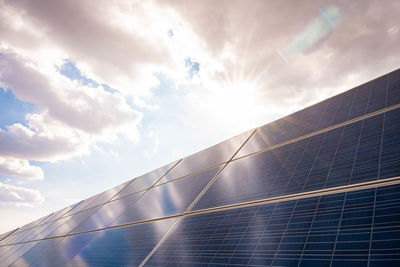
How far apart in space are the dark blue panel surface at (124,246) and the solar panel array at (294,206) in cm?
4

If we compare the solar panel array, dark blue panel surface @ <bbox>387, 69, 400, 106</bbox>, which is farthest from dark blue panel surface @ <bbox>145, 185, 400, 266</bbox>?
dark blue panel surface @ <bbox>387, 69, 400, 106</bbox>

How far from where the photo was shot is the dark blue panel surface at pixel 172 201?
6.99 metres

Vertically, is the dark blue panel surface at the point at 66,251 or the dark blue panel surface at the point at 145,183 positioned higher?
the dark blue panel surface at the point at 145,183

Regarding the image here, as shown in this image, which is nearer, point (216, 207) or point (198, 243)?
point (198, 243)

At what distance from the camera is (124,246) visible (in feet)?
19.9

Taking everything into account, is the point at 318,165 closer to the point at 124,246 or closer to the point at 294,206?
the point at 294,206

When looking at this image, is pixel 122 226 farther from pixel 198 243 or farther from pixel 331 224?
pixel 331 224

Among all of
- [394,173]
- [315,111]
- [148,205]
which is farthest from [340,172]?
[148,205]

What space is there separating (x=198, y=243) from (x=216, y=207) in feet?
3.95

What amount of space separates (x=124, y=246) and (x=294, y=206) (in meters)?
4.82

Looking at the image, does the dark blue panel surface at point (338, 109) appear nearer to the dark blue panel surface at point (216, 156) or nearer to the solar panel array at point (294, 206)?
the solar panel array at point (294, 206)

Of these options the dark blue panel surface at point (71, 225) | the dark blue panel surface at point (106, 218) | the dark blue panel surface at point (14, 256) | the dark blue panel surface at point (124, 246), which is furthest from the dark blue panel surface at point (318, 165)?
the dark blue panel surface at point (14, 256)

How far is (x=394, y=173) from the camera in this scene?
3.23 m

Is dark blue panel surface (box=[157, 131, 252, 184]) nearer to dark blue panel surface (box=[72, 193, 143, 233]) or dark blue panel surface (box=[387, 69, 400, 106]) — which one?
dark blue panel surface (box=[72, 193, 143, 233])
